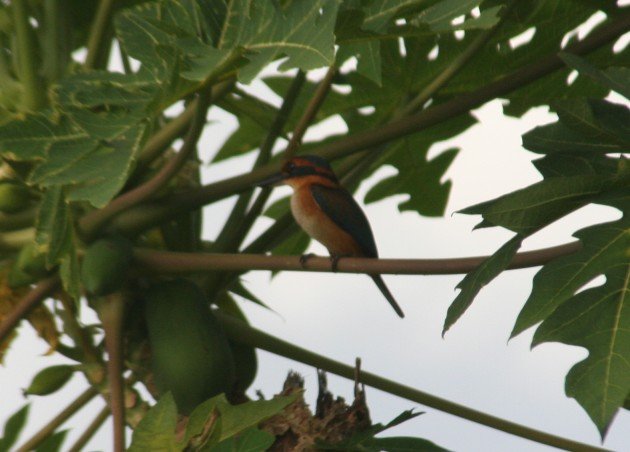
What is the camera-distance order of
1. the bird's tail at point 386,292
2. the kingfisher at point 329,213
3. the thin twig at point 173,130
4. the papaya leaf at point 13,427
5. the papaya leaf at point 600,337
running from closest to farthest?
the papaya leaf at point 600,337
the thin twig at point 173,130
the papaya leaf at point 13,427
the kingfisher at point 329,213
the bird's tail at point 386,292

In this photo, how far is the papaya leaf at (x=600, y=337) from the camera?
7.88ft

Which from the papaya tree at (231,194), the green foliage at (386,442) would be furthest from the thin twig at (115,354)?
the green foliage at (386,442)

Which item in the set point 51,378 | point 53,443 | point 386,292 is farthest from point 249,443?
point 386,292

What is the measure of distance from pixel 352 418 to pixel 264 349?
402mm

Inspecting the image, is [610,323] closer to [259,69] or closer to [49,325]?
[259,69]

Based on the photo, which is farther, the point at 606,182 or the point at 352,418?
the point at 352,418

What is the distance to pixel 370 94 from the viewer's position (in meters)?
3.84

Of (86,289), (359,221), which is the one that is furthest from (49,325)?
(359,221)

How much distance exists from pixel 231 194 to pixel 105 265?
37 centimetres

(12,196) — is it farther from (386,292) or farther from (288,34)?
(386,292)

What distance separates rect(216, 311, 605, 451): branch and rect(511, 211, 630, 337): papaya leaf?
58 centimetres

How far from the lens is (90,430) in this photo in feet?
11.1

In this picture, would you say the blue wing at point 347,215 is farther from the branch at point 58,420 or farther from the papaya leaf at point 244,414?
the papaya leaf at point 244,414

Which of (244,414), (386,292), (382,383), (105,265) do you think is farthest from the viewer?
(386,292)
